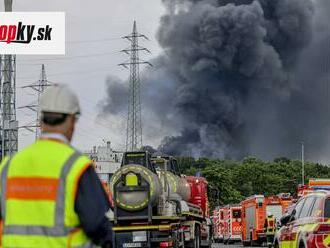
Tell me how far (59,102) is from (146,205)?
721 inches

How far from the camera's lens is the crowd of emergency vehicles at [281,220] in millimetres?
14133

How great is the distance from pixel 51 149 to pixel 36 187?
0.22m

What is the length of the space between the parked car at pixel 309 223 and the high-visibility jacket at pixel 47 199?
9625mm

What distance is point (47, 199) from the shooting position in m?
4.68

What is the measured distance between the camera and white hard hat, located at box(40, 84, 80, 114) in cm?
482

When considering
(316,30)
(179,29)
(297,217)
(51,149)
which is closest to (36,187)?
(51,149)

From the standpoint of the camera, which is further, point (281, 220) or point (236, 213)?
point (236, 213)

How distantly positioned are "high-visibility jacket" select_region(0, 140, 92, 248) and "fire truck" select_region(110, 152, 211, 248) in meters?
17.5

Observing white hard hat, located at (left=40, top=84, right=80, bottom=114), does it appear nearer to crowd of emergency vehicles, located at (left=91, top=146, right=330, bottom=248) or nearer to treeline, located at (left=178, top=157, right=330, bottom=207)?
crowd of emergency vehicles, located at (left=91, top=146, right=330, bottom=248)

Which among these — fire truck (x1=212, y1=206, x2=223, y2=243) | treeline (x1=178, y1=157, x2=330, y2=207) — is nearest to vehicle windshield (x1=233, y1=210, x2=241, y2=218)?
fire truck (x1=212, y1=206, x2=223, y2=243)

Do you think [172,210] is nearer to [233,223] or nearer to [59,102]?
[59,102]

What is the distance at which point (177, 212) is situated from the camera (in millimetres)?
25203

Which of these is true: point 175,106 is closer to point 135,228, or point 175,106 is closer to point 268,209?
point 268,209

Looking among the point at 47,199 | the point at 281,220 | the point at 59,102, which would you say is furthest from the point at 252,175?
the point at 47,199
